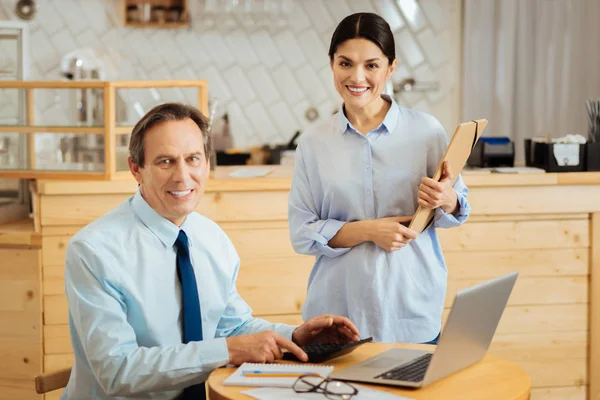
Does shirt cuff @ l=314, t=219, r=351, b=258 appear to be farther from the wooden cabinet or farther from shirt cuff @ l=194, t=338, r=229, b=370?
the wooden cabinet

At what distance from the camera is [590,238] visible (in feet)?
10.6

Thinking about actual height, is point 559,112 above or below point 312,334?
above

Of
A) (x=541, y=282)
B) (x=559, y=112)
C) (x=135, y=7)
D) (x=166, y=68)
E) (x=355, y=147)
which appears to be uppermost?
(x=135, y=7)

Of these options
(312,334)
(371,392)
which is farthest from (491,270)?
(371,392)

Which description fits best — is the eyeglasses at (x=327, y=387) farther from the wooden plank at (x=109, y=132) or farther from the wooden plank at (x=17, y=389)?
the wooden plank at (x=17, y=389)

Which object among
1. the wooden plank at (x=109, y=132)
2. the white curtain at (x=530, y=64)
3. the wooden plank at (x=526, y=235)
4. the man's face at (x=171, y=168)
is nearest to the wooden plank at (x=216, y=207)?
the wooden plank at (x=109, y=132)

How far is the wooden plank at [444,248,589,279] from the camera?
321 cm

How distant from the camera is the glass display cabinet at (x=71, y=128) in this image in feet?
9.78

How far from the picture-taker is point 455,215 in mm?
2182

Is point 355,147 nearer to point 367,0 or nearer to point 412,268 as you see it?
point 412,268

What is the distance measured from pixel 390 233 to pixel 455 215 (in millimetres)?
219

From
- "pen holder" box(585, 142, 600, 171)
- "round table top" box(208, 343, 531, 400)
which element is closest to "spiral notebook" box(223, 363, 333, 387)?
"round table top" box(208, 343, 531, 400)

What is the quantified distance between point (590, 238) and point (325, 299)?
148cm

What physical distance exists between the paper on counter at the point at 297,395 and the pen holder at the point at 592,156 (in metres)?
2.15
